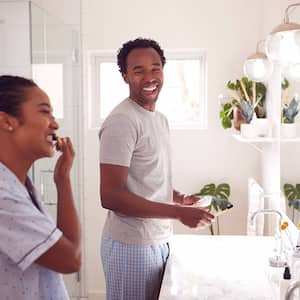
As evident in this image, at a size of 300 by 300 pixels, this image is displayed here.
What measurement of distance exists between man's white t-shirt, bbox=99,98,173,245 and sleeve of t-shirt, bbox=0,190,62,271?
2.17 ft

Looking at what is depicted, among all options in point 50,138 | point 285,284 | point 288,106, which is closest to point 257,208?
point 288,106

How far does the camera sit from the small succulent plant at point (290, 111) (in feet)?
6.64

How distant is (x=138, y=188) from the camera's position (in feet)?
5.28

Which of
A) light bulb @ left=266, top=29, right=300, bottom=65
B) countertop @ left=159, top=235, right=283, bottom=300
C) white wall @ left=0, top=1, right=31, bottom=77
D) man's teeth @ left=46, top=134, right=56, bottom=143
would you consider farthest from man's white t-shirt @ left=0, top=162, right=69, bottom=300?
white wall @ left=0, top=1, right=31, bottom=77

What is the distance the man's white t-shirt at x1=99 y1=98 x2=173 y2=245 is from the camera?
5.07 feet

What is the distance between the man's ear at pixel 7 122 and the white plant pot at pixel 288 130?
4.74 ft

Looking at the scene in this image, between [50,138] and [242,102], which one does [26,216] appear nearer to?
[50,138]

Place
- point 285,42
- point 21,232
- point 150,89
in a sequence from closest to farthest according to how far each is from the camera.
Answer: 1. point 21,232
2. point 150,89
3. point 285,42

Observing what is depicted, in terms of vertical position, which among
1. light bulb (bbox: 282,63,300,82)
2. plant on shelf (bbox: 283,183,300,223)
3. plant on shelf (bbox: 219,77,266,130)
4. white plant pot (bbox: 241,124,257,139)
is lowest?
plant on shelf (bbox: 283,183,300,223)

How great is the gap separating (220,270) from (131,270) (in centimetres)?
36

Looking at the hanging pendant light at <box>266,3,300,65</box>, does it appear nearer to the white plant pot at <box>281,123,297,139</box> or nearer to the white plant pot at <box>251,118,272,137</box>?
the white plant pot at <box>281,123,297,139</box>

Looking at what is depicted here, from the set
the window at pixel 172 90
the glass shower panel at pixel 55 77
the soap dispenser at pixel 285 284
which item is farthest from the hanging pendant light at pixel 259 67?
the soap dispenser at pixel 285 284

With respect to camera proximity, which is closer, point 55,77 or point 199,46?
point 55,77

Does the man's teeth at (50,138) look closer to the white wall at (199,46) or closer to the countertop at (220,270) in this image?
the countertop at (220,270)
